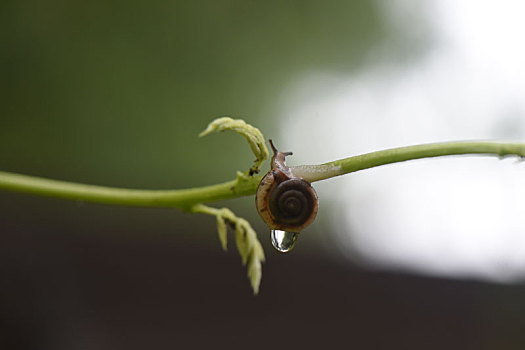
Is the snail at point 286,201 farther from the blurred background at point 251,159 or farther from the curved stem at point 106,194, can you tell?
the blurred background at point 251,159

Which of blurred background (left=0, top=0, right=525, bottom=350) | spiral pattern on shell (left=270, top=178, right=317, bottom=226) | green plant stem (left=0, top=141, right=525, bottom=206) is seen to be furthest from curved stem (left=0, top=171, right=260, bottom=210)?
blurred background (left=0, top=0, right=525, bottom=350)

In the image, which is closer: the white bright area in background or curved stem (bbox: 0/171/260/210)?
curved stem (bbox: 0/171/260/210)

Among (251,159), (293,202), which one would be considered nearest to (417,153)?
(293,202)

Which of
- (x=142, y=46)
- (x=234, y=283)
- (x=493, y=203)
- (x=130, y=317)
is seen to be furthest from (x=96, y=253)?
(x=493, y=203)

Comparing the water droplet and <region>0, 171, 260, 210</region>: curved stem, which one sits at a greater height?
<region>0, 171, 260, 210</region>: curved stem

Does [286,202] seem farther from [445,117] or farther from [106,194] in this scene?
[445,117]

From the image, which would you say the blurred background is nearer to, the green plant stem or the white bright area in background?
the white bright area in background
